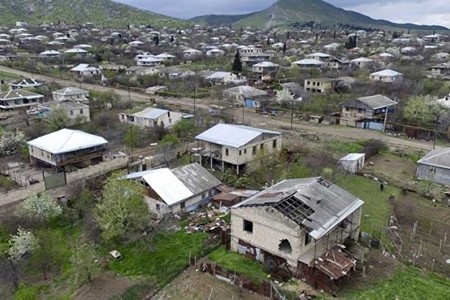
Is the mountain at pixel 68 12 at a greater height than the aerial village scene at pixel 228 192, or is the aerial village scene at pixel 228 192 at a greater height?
the mountain at pixel 68 12

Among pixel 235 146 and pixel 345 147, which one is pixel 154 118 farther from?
pixel 345 147

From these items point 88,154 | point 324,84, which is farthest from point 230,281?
point 324,84

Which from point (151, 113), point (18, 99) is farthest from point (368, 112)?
point (18, 99)

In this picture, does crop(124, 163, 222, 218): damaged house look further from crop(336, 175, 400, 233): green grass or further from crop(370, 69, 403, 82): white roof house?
crop(370, 69, 403, 82): white roof house

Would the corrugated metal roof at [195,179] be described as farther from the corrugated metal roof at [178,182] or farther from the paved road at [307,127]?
the paved road at [307,127]

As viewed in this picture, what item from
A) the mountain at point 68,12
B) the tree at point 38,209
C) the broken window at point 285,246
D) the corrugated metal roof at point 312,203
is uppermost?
the mountain at point 68,12

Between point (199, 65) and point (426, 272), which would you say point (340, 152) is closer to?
point (426, 272)

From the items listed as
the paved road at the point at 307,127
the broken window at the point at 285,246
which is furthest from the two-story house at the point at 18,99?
the broken window at the point at 285,246
